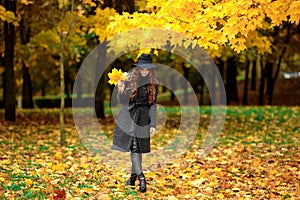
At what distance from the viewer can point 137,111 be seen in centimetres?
645

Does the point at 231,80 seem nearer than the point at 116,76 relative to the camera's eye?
No

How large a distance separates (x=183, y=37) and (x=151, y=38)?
0.91m

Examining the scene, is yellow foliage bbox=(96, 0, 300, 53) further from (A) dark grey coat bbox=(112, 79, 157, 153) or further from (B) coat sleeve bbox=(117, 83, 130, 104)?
(B) coat sleeve bbox=(117, 83, 130, 104)

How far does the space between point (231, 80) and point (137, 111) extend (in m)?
21.6

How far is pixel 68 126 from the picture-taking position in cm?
1425

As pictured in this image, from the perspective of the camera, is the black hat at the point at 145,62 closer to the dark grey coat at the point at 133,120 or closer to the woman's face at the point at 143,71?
the woman's face at the point at 143,71

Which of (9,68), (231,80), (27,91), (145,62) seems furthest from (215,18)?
(231,80)

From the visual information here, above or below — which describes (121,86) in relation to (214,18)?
below

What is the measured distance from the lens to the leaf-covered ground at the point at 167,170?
6.27 meters

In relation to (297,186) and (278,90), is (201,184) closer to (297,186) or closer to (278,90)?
(297,186)

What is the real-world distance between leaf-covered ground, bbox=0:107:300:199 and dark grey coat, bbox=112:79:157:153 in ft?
2.41

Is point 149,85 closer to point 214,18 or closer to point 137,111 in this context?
point 137,111

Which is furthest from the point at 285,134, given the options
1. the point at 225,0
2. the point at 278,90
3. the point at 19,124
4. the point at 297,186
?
the point at 278,90

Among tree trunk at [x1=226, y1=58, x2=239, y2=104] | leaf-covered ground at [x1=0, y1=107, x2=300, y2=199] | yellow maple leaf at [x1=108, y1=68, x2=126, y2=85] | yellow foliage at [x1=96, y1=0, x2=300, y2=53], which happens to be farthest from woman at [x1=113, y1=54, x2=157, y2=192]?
tree trunk at [x1=226, y1=58, x2=239, y2=104]
